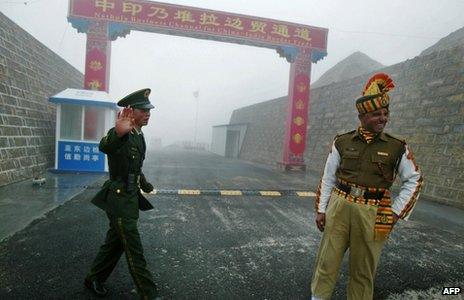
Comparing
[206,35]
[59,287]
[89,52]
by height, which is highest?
[206,35]

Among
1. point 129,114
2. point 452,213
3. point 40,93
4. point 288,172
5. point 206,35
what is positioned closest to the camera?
point 129,114

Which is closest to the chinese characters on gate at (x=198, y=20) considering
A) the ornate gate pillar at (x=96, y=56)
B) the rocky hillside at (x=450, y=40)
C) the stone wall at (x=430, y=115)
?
the ornate gate pillar at (x=96, y=56)

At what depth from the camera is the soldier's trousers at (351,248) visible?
2309 millimetres

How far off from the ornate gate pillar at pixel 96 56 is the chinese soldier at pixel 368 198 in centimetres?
1155

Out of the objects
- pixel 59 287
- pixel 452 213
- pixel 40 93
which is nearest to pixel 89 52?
pixel 40 93

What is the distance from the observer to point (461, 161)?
8039mm

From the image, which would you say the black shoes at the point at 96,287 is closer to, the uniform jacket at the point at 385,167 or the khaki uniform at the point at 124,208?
the khaki uniform at the point at 124,208

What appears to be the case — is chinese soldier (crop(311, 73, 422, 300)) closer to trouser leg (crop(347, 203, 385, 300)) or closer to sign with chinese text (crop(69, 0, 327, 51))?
trouser leg (crop(347, 203, 385, 300))

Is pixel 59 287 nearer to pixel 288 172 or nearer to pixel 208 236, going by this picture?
pixel 208 236

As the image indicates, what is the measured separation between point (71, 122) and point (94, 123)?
0.87 metres

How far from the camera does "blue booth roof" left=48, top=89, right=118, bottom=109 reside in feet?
32.1

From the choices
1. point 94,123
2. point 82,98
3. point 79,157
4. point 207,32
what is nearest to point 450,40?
point 207,32

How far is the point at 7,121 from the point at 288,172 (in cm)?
1045

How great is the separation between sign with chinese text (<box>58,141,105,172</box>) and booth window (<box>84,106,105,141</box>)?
0.44 metres
